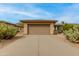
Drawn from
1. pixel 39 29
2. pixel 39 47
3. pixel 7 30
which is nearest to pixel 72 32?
pixel 39 29

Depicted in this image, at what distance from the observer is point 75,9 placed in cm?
1156

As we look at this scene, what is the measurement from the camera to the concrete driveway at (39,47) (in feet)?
32.8

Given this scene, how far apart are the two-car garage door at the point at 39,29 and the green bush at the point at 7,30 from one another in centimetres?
104

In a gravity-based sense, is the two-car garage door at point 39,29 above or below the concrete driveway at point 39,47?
above

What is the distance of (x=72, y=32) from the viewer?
12062mm

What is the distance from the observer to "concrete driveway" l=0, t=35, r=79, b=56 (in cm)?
1001

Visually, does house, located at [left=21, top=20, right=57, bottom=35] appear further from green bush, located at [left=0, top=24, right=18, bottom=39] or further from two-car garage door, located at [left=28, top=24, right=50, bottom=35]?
green bush, located at [left=0, top=24, right=18, bottom=39]

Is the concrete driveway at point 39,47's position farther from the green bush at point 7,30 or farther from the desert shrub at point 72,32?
the green bush at point 7,30

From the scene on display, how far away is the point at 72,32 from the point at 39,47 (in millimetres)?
2633

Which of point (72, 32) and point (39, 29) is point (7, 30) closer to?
point (39, 29)

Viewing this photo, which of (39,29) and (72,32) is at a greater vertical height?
(39,29)

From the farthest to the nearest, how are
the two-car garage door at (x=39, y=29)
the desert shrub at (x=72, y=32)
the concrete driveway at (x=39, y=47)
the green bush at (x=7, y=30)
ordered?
1. the two-car garage door at (x=39, y=29)
2. the green bush at (x=7, y=30)
3. the desert shrub at (x=72, y=32)
4. the concrete driveway at (x=39, y=47)

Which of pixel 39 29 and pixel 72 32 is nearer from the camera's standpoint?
pixel 72 32

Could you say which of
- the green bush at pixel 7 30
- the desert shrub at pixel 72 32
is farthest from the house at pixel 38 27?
the desert shrub at pixel 72 32
